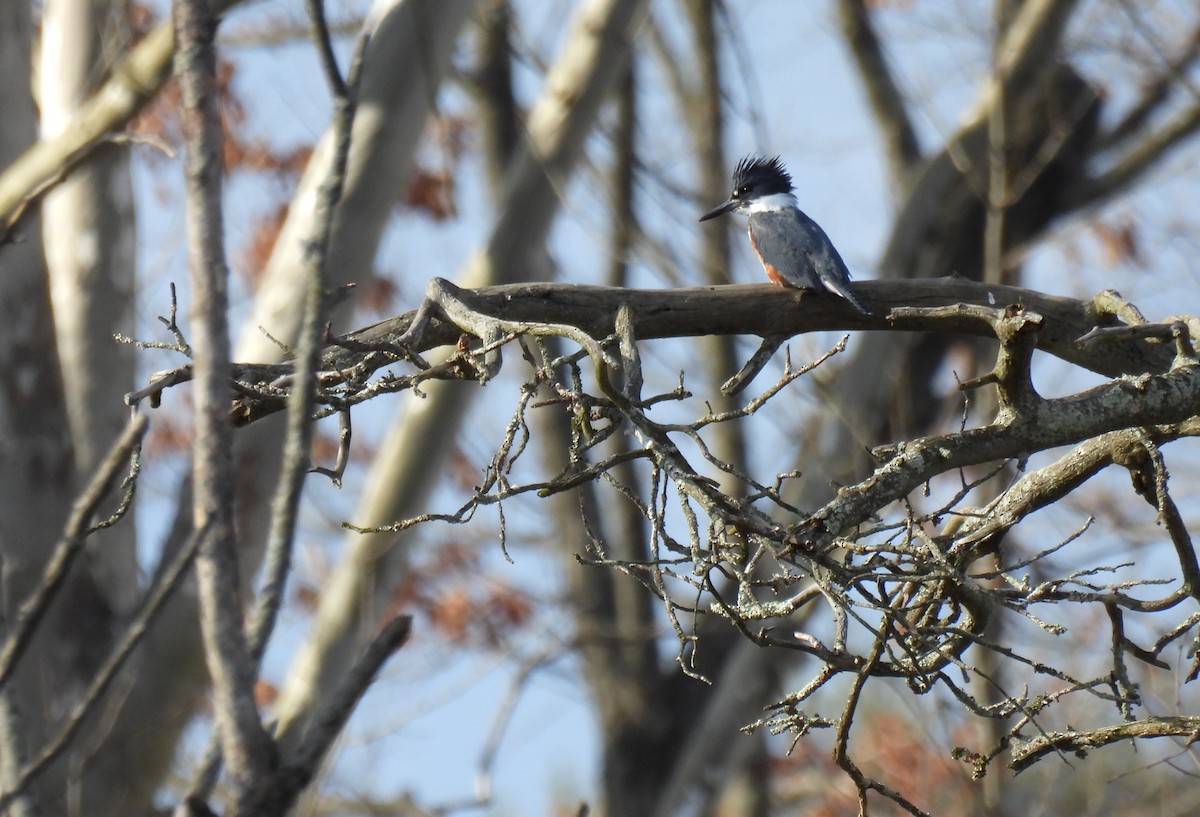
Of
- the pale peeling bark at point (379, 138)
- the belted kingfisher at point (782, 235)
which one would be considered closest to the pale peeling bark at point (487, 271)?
the pale peeling bark at point (379, 138)

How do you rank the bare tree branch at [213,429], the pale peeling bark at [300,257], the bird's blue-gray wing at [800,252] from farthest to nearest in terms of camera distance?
the pale peeling bark at [300,257] → the bird's blue-gray wing at [800,252] → the bare tree branch at [213,429]

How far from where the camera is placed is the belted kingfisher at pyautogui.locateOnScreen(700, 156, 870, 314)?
3.73 meters

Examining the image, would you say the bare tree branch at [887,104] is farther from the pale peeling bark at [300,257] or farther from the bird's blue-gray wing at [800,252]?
the bird's blue-gray wing at [800,252]

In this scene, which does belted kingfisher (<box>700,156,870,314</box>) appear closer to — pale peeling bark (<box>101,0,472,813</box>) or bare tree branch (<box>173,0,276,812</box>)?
pale peeling bark (<box>101,0,472,813</box>)

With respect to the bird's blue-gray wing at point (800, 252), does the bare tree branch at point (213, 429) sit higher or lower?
lower

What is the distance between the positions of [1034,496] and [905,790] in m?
8.95

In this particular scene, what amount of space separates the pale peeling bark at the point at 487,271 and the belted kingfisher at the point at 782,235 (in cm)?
Result: 109

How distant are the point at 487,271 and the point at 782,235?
2.50 m

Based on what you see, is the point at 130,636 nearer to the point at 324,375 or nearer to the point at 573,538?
the point at 324,375

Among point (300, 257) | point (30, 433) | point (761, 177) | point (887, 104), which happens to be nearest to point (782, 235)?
point (761, 177)

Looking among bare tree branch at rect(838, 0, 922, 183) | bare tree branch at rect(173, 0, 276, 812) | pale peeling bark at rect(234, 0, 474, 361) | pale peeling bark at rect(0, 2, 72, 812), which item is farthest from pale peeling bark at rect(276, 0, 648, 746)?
bare tree branch at rect(173, 0, 276, 812)

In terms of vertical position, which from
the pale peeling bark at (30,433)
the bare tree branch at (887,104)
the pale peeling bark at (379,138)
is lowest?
the pale peeling bark at (30,433)

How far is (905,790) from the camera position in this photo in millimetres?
11242

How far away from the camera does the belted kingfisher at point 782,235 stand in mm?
3730
